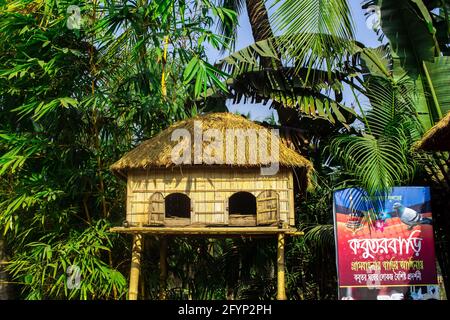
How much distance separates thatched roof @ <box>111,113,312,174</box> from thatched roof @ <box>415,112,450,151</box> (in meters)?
1.62

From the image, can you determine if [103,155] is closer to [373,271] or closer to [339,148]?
[339,148]

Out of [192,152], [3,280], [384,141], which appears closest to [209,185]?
[192,152]

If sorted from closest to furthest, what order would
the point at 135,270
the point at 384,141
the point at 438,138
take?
the point at 438,138 → the point at 135,270 → the point at 384,141

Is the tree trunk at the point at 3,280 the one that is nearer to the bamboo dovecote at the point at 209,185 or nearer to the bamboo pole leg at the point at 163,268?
the bamboo pole leg at the point at 163,268

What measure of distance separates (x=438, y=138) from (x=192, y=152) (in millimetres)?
2881

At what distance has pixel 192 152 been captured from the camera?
24.6 ft

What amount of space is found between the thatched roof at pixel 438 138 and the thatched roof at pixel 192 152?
162cm

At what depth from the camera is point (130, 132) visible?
9414 mm

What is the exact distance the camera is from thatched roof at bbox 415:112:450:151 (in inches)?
237

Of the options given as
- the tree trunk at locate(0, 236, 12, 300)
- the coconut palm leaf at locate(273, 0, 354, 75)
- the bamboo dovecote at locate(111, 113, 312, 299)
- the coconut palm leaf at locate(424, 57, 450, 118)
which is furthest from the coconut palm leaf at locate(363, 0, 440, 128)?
the tree trunk at locate(0, 236, 12, 300)

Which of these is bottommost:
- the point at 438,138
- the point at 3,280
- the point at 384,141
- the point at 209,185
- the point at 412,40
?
the point at 3,280

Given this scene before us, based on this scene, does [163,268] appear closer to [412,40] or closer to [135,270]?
[135,270]

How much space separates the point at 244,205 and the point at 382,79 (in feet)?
9.25
